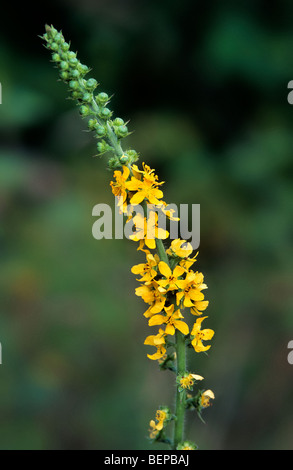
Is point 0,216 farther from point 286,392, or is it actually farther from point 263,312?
point 286,392

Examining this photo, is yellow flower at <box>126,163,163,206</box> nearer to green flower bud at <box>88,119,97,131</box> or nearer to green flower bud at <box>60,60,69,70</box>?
green flower bud at <box>88,119,97,131</box>

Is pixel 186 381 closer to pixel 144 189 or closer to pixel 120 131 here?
pixel 144 189

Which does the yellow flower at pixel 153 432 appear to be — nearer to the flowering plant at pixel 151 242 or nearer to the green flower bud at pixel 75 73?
the flowering plant at pixel 151 242

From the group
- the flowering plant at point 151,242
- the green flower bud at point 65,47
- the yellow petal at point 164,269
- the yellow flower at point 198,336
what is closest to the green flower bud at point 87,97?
the flowering plant at point 151,242

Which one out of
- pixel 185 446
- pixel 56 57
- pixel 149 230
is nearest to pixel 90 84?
pixel 56 57

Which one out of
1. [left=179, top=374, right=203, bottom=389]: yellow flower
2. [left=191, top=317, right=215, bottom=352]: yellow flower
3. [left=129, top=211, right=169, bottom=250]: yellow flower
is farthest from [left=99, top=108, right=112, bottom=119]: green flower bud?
[left=179, top=374, right=203, bottom=389]: yellow flower

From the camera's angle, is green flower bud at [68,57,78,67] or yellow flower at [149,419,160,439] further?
yellow flower at [149,419,160,439]
